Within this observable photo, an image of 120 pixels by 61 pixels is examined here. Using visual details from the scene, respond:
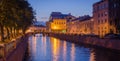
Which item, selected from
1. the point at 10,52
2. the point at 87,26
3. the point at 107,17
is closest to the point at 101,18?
the point at 107,17

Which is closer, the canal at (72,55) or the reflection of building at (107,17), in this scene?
the canal at (72,55)

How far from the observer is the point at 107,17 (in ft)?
398

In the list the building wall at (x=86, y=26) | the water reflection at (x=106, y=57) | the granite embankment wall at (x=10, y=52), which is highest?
the building wall at (x=86, y=26)

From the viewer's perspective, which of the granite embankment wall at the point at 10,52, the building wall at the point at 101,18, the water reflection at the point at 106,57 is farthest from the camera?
the building wall at the point at 101,18

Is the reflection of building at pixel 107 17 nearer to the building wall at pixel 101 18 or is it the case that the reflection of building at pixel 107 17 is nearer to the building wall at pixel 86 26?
the building wall at pixel 101 18

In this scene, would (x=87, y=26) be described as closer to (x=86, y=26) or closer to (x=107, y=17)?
(x=86, y=26)

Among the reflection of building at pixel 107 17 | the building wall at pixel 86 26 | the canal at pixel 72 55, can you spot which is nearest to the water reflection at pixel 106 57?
the canal at pixel 72 55

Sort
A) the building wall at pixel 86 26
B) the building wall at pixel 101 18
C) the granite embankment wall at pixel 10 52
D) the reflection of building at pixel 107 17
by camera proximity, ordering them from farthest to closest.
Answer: the building wall at pixel 86 26, the building wall at pixel 101 18, the reflection of building at pixel 107 17, the granite embankment wall at pixel 10 52

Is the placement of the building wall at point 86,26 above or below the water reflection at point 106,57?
above

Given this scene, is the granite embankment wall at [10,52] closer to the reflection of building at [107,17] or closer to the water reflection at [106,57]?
the water reflection at [106,57]

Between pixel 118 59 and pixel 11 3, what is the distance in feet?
62.6

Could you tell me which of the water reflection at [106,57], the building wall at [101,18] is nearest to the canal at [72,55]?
the water reflection at [106,57]

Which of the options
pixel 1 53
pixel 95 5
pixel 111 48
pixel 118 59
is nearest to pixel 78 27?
pixel 95 5

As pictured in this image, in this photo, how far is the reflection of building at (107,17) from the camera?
113375 millimetres
